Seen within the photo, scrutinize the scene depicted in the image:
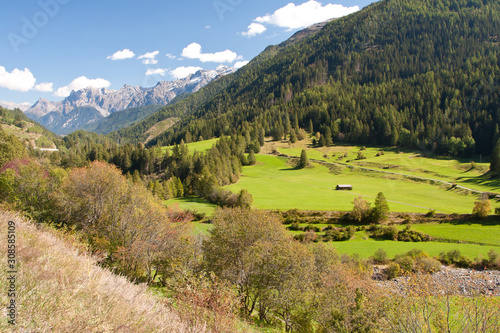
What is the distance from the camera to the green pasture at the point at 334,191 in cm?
6588

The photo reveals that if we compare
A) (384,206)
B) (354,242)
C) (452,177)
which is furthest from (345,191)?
(452,177)

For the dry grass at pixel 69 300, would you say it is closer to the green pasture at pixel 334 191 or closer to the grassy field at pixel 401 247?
A: the grassy field at pixel 401 247

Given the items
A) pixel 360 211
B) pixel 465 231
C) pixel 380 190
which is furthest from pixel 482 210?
pixel 380 190

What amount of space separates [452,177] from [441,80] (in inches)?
4971

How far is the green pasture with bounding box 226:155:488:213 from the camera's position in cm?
6588

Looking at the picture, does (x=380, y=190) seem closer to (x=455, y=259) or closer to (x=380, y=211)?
(x=380, y=211)

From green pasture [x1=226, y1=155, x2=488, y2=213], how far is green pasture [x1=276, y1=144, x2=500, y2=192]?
31.9 feet

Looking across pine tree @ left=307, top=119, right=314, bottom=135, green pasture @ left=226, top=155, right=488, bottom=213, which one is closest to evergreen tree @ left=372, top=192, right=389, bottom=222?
green pasture @ left=226, top=155, right=488, bottom=213

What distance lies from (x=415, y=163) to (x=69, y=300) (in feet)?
419

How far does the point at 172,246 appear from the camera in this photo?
23.6 meters

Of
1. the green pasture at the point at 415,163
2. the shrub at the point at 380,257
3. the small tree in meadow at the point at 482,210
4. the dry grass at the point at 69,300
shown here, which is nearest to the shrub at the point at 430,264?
the shrub at the point at 380,257

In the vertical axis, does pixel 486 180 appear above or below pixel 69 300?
below

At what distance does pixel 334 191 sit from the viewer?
82.8m

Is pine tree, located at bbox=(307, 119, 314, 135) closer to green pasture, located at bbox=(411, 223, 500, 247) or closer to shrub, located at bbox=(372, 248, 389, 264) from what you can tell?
green pasture, located at bbox=(411, 223, 500, 247)
